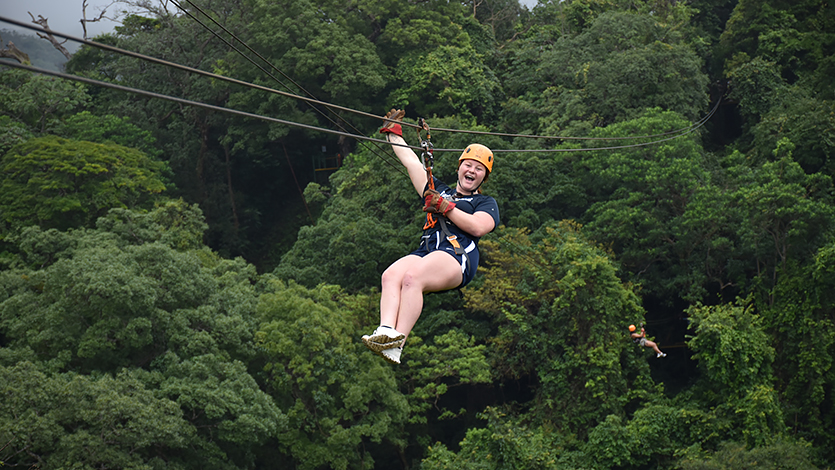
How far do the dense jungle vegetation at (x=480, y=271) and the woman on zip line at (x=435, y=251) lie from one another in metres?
5.17

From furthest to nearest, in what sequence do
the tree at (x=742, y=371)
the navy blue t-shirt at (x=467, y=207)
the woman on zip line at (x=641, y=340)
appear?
the woman on zip line at (x=641, y=340) < the tree at (x=742, y=371) < the navy blue t-shirt at (x=467, y=207)

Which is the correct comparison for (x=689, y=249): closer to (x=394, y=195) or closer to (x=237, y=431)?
(x=394, y=195)

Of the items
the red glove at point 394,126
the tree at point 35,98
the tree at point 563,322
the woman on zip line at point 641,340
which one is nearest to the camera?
the red glove at point 394,126

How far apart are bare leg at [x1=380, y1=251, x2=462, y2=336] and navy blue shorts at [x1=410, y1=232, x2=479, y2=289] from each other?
71 mm

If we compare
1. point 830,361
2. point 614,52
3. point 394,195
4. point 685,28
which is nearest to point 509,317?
point 394,195

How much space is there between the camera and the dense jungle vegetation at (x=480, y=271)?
14781 millimetres

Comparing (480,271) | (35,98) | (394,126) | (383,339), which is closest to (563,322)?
(480,271)

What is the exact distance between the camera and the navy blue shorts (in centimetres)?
457

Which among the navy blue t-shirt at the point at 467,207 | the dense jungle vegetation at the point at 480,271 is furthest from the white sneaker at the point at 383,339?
the dense jungle vegetation at the point at 480,271

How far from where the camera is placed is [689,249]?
19.2m

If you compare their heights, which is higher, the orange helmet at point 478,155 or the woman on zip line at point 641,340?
the orange helmet at point 478,155

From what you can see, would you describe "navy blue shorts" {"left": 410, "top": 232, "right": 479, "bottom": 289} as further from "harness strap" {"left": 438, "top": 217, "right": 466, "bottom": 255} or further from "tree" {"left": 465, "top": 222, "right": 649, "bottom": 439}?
"tree" {"left": 465, "top": 222, "right": 649, "bottom": 439}

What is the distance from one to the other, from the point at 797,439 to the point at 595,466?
4.13 m

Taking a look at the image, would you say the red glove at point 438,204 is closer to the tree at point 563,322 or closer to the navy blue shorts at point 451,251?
the navy blue shorts at point 451,251
